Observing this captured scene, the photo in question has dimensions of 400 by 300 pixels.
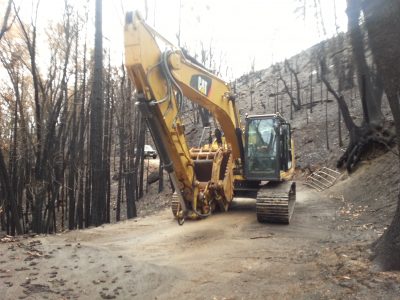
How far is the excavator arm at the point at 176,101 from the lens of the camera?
20.7 feet

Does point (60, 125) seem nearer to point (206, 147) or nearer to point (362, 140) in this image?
point (206, 147)

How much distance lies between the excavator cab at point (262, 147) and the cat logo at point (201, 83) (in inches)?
63.3

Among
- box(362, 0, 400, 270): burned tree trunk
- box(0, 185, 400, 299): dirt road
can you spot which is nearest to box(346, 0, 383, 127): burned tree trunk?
box(0, 185, 400, 299): dirt road

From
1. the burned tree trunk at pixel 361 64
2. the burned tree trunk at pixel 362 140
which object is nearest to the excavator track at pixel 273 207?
the burned tree trunk at pixel 362 140

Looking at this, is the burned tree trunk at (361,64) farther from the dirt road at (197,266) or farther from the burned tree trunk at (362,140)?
the dirt road at (197,266)

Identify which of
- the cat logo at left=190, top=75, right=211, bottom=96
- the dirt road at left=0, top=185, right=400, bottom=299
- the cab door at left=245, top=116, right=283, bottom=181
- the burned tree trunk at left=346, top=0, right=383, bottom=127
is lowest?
the dirt road at left=0, top=185, right=400, bottom=299

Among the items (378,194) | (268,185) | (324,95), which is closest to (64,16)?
(268,185)

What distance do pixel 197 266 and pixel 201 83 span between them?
384 cm

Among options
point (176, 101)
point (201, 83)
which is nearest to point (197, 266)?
point (176, 101)

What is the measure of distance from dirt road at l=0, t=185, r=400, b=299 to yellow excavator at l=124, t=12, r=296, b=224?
898 mm

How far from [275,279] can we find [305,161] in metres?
16.6

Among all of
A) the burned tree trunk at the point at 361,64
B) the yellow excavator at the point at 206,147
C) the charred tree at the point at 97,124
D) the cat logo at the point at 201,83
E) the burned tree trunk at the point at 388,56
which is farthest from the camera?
the burned tree trunk at the point at 361,64

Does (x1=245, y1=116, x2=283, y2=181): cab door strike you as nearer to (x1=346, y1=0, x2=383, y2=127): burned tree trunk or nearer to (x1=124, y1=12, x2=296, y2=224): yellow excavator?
(x1=124, y1=12, x2=296, y2=224): yellow excavator

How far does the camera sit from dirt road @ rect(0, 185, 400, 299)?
427cm
